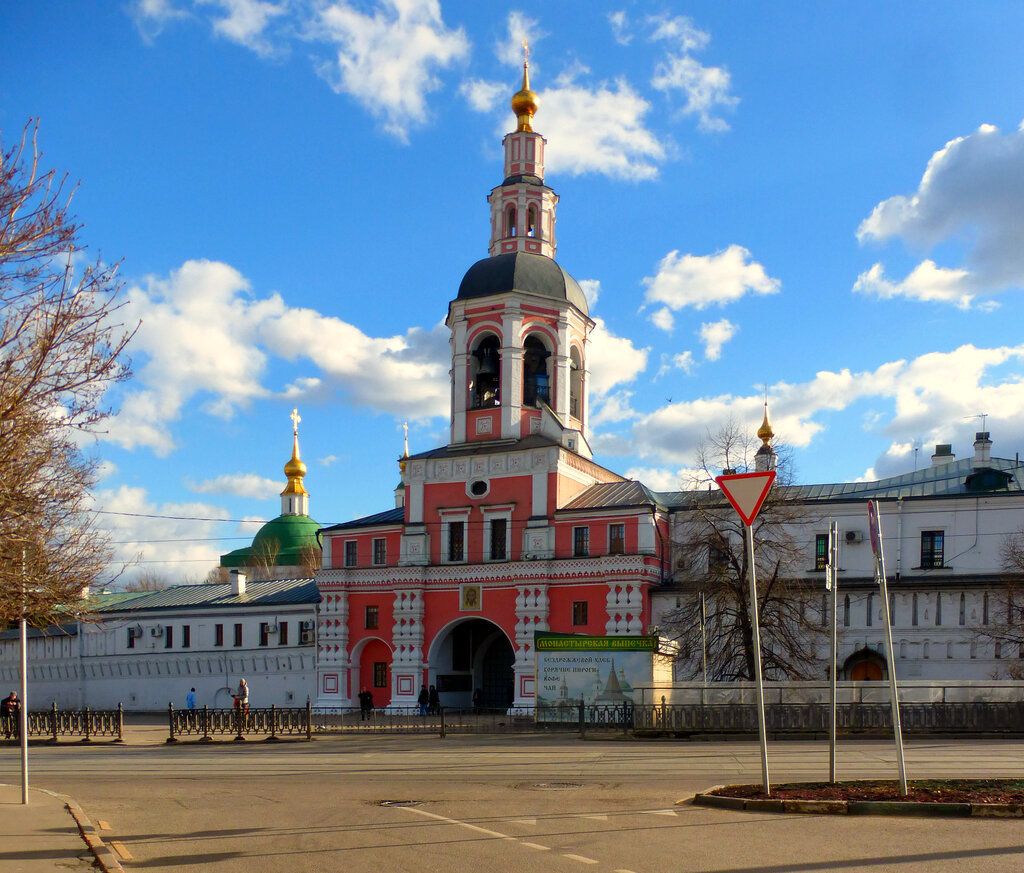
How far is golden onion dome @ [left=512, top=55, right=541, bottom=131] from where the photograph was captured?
5194cm

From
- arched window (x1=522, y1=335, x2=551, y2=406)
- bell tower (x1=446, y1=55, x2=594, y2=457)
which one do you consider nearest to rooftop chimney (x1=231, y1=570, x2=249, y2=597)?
bell tower (x1=446, y1=55, x2=594, y2=457)

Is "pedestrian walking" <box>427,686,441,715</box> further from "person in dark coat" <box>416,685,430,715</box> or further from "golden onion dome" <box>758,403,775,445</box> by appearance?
"golden onion dome" <box>758,403,775,445</box>

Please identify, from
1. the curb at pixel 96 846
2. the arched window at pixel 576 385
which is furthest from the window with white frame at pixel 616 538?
the curb at pixel 96 846

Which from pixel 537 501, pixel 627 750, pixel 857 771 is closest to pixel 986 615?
pixel 537 501

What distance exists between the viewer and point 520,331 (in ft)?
157

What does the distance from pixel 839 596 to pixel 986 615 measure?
4.86m

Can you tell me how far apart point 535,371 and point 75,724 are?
931 inches

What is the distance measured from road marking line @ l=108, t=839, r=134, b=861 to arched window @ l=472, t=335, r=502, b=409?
37.7 m

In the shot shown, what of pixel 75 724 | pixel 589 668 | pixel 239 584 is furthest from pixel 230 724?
pixel 239 584

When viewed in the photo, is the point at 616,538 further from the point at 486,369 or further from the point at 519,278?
the point at 519,278

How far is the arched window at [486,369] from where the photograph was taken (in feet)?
161

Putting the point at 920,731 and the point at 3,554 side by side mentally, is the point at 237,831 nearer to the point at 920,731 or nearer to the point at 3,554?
the point at 3,554

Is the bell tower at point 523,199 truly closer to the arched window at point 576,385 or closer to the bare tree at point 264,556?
the arched window at point 576,385

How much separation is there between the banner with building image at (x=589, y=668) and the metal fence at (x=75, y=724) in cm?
1222
